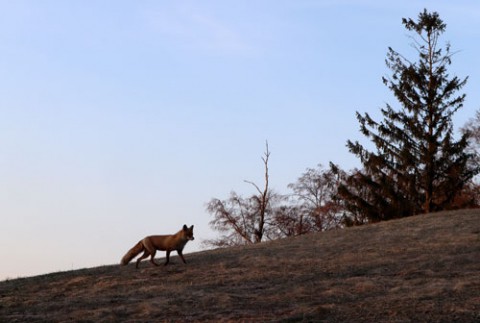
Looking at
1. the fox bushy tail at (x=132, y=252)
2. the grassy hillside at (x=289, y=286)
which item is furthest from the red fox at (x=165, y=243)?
the grassy hillside at (x=289, y=286)

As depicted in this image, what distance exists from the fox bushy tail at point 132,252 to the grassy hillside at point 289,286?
0.29m

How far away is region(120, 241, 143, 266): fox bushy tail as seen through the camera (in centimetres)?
2212

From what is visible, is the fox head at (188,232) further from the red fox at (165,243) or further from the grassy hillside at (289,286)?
the grassy hillside at (289,286)

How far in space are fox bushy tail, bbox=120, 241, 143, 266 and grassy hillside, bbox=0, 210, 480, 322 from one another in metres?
0.29

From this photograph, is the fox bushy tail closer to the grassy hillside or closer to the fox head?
the grassy hillside

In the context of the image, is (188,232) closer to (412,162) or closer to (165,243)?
(165,243)

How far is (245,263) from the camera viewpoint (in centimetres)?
2123

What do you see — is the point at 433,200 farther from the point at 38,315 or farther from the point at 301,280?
the point at 38,315

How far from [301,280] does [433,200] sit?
24903mm

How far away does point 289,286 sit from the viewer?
54.1 feet

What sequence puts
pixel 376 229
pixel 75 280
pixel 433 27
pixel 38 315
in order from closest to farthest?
pixel 38 315 → pixel 75 280 → pixel 376 229 → pixel 433 27

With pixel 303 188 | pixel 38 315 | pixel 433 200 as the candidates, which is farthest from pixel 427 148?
pixel 38 315

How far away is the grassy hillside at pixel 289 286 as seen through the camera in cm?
1338

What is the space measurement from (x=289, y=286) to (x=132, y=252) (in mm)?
7521
